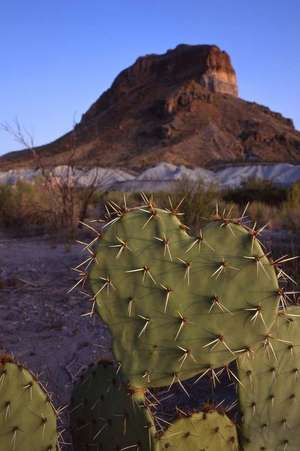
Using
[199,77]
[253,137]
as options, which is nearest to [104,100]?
[199,77]

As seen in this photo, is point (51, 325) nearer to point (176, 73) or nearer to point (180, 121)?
point (180, 121)

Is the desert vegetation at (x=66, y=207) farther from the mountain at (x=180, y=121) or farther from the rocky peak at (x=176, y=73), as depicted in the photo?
the rocky peak at (x=176, y=73)

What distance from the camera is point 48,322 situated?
578cm

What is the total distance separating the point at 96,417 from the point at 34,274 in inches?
210

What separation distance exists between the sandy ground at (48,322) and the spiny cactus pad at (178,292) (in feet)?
5.19

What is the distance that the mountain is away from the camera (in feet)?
217

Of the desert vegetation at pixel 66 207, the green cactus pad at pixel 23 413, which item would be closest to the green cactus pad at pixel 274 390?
the green cactus pad at pixel 23 413

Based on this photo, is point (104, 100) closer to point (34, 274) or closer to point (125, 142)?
point (125, 142)

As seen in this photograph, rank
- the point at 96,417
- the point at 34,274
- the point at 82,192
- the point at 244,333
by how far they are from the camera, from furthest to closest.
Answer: the point at 82,192
the point at 34,274
the point at 96,417
the point at 244,333

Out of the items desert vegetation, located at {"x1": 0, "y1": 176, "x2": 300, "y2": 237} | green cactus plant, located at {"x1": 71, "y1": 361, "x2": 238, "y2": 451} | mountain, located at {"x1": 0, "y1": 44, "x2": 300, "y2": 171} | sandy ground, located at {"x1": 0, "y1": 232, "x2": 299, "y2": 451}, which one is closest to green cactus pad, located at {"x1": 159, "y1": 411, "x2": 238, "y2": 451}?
green cactus plant, located at {"x1": 71, "y1": 361, "x2": 238, "y2": 451}

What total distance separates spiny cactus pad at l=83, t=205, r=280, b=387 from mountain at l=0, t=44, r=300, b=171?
5435 cm

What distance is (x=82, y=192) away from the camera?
12773 mm

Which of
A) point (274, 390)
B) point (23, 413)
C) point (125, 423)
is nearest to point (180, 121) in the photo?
point (274, 390)

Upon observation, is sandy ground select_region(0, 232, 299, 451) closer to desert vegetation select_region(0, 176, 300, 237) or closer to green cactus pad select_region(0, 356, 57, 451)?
green cactus pad select_region(0, 356, 57, 451)
